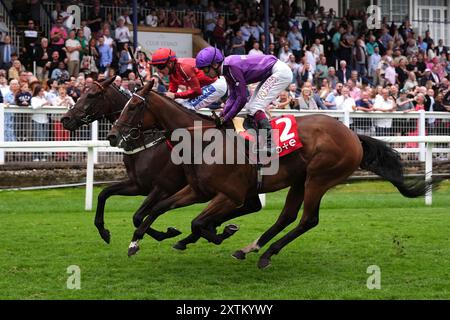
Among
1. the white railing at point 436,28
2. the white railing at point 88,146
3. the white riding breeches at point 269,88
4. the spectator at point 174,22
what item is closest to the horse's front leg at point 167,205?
the white riding breeches at point 269,88

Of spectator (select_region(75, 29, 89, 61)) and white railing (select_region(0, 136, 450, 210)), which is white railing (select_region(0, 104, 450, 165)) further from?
spectator (select_region(75, 29, 89, 61))

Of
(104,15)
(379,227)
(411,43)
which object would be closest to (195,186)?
(379,227)

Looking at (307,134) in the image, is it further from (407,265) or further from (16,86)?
(16,86)

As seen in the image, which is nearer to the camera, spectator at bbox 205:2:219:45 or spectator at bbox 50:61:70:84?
spectator at bbox 50:61:70:84

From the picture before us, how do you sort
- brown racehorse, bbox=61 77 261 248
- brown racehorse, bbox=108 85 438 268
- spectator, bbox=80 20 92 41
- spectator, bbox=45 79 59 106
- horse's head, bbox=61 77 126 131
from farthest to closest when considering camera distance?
spectator, bbox=80 20 92 41
spectator, bbox=45 79 59 106
horse's head, bbox=61 77 126 131
brown racehorse, bbox=61 77 261 248
brown racehorse, bbox=108 85 438 268

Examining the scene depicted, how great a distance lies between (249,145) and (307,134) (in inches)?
22.9

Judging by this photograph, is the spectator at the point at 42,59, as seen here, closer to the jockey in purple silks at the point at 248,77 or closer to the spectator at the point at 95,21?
the spectator at the point at 95,21

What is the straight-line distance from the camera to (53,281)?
Result: 7.32 m

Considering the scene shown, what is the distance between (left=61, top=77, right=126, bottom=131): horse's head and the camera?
9.23 m

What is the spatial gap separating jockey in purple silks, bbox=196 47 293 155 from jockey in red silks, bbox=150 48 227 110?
0.59 metres

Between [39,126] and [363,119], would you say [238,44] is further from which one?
[39,126]

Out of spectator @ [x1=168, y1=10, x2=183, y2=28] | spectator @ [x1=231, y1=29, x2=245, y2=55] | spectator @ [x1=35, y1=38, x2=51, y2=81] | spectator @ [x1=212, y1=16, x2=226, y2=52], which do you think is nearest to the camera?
spectator @ [x1=35, y1=38, x2=51, y2=81]

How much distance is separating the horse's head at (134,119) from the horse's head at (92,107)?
103 cm

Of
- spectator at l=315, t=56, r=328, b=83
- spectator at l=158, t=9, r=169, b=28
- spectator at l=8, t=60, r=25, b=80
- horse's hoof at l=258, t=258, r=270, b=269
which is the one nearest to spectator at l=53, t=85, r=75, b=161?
spectator at l=8, t=60, r=25, b=80
